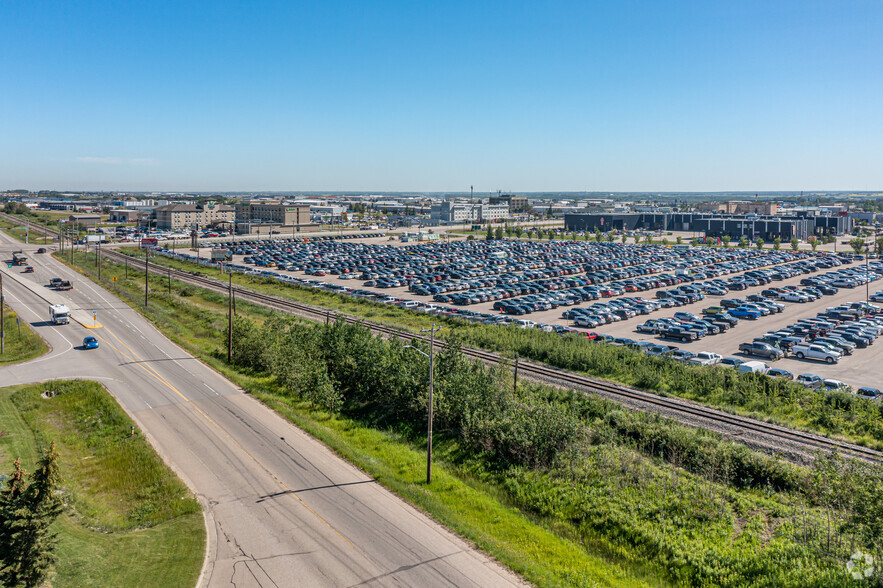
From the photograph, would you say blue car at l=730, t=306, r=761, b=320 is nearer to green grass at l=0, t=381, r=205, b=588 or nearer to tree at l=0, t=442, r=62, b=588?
green grass at l=0, t=381, r=205, b=588

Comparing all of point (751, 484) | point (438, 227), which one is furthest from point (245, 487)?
point (438, 227)

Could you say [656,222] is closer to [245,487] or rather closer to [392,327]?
[392,327]

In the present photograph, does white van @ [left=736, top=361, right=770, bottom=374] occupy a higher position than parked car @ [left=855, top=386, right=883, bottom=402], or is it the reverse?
white van @ [left=736, top=361, right=770, bottom=374]

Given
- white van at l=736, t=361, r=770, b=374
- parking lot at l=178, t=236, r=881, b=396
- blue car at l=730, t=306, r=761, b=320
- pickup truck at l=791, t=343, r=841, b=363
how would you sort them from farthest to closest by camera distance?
blue car at l=730, t=306, r=761, b=320 → parking lot at l=178, t=236, r=881, b=396 → pickup truck at l=791, t=343, r=841, b=363 → white van at l=736, t=361, r=770, b=374

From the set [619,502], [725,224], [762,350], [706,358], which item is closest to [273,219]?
[725,224]

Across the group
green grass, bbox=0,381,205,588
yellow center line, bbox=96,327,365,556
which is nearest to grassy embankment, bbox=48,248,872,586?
yellow center line, bbox=96,327,365,556

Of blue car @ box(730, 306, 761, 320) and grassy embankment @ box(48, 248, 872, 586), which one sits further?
blue car @ box(730, 306, 761, 320)

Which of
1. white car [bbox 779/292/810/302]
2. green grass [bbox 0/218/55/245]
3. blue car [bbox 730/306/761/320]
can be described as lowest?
blue car [bbox 730/306/761/320]

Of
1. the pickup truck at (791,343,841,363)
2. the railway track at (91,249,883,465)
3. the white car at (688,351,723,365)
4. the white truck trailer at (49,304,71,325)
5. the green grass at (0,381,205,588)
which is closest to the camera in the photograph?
the green grass at (0,381,205,588)

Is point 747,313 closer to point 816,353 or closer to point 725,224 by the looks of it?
point 816,353
